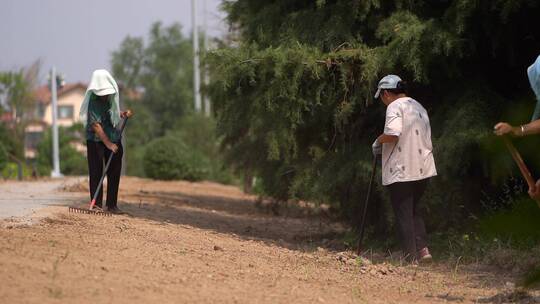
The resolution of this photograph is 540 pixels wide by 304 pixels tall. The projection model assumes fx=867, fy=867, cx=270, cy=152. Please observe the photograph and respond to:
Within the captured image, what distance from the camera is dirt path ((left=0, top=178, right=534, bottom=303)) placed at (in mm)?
5508

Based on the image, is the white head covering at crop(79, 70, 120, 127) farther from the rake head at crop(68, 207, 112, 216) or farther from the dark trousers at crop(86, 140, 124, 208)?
the rake head at crop(68, 207, 112, 216)

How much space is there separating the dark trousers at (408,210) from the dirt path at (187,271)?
0.79 ft

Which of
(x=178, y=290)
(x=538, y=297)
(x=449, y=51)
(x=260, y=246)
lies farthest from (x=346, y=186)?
(x=178, y=290)

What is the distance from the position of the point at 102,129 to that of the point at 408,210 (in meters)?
3.60

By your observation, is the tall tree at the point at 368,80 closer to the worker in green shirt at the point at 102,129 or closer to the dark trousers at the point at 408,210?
the dark trousers at the point at 408,210

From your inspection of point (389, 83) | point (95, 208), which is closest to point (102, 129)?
point (95, 208)

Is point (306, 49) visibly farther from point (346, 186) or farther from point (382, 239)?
point (382, 239)

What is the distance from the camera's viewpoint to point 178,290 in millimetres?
5676

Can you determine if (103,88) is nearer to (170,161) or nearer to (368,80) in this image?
(368,80)

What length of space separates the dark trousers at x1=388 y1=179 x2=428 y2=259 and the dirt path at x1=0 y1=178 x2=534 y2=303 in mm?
240

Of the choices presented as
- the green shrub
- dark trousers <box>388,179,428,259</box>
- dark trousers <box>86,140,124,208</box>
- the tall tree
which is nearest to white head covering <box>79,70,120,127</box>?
dark trousers <box>86,140,124,208</box>

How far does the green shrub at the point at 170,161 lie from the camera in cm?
2152

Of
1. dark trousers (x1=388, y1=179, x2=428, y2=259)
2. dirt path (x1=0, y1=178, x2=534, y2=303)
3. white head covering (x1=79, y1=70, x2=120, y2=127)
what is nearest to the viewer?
dirt path (x1=0, y1=178, x2=534, y2=303)

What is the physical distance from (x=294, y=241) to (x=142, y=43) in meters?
69.5
